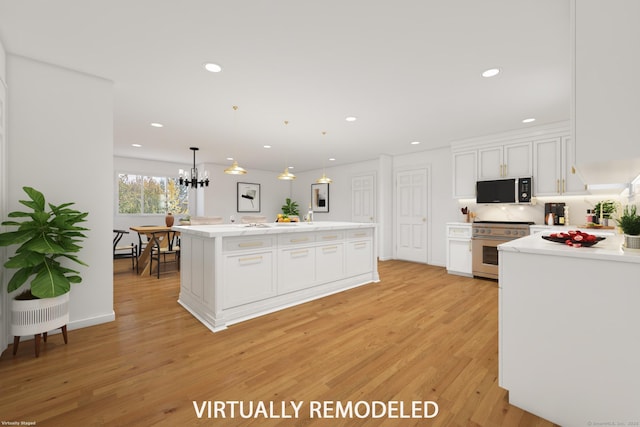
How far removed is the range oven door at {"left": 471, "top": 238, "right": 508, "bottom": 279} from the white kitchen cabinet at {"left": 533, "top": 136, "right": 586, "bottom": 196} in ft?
3.63

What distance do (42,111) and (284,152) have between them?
4326 millimetres

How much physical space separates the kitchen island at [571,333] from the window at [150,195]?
7658 mm

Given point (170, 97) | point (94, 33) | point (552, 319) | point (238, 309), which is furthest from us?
point (170, 97)

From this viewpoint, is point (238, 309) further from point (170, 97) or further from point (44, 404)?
point (170, 97)

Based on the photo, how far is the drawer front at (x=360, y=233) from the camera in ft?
13.8

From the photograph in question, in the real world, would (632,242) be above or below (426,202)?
below

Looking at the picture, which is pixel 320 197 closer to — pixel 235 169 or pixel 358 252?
pixel 358 252

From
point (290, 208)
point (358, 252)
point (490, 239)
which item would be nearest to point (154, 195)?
point (290, 208)

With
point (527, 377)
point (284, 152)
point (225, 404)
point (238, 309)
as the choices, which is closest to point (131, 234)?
point (284, 152)

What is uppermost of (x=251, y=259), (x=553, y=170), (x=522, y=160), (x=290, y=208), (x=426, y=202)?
(x=522, y=160)

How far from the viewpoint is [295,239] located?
344 centimetres

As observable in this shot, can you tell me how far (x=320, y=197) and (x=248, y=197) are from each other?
7.70 ft

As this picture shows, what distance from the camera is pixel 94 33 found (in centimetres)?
212

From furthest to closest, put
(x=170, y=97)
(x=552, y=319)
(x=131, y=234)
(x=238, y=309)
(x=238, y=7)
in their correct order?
1. (x=131, y=234)
2. (x=170, y=97)
3. (x=238, y=309)
4. (x=238, y=7)
5. (x=552, y=319)
